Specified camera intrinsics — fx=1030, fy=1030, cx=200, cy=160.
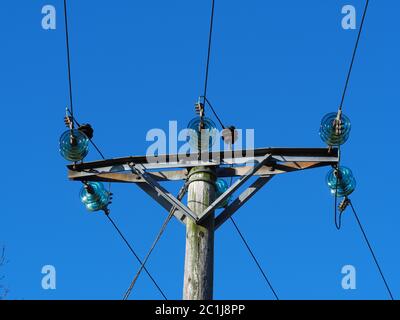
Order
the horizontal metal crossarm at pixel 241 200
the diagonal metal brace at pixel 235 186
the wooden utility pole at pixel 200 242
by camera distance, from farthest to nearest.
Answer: the horizontal metal crossarm at pixel 241 200 → the diagonal metal brace at pixel 235 186 → the wooden utility pole at pixel 200 242

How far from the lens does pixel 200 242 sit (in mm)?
8766

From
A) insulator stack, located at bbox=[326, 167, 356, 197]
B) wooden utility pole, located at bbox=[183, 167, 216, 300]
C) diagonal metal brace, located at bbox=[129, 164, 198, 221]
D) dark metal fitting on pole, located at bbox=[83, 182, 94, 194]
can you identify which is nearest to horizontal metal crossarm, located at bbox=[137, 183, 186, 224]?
diagonal metal brace, located at bbox=[129, 164, 198, 221]

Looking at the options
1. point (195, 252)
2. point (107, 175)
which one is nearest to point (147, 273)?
point (107, 175)

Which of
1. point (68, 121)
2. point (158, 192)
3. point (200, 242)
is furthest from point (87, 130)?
point (200, 242)

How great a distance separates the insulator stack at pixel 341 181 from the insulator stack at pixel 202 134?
1.41 meters

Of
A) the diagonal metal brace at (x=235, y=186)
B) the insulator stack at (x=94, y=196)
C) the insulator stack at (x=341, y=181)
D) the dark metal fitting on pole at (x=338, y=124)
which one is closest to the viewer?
the diagonal metal brace at (x=235, y=186)

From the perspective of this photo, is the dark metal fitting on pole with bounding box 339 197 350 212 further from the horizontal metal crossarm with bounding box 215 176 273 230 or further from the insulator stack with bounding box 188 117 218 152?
the insulator stack with bounding box 188 117 218 152

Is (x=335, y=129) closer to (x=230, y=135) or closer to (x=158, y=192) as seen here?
(x=230, y=135)

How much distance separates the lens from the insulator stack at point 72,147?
9.90 metres

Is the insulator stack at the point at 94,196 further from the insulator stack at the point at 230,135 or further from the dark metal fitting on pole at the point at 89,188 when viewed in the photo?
the insulator stack at the point at 230,135

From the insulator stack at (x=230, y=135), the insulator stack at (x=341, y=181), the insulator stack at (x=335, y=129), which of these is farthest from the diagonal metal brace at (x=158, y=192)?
the insulator stack at (x=341, y=181)

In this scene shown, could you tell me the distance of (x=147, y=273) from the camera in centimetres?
1077
